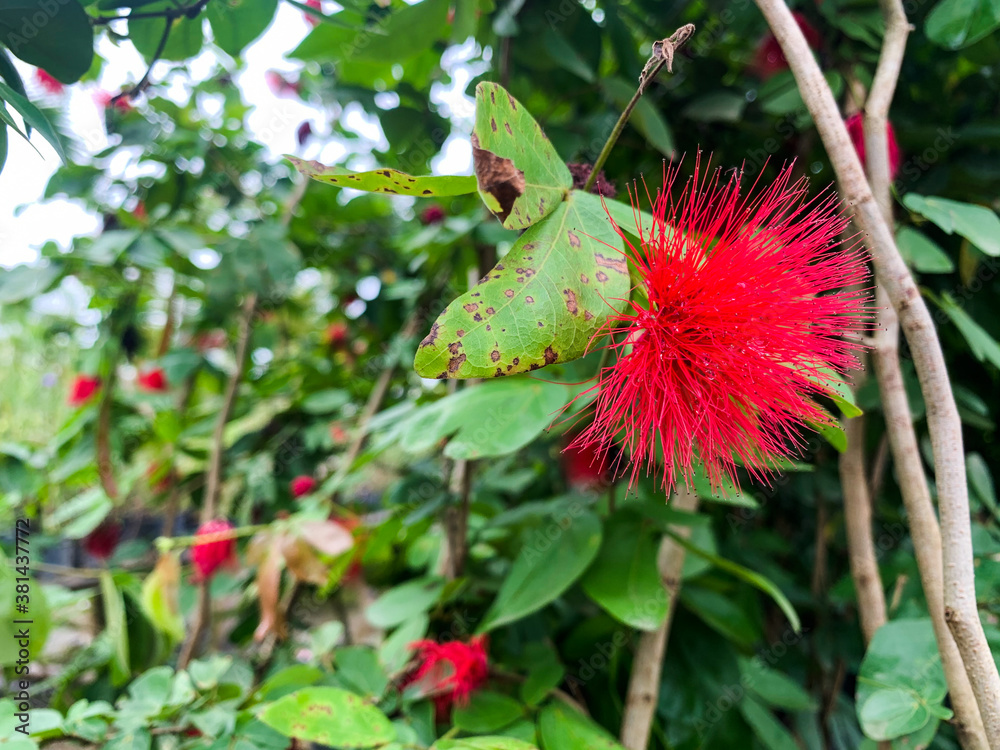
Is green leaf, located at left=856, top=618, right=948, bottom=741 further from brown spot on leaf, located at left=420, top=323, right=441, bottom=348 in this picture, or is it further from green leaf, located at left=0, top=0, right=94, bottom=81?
green leaf, located at left=0, top=0, right=94, bottom=81

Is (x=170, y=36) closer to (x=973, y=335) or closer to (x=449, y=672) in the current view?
(x=449, y=672)

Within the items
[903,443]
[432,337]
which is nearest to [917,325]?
[903,443]

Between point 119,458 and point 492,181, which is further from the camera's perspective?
point 119,458

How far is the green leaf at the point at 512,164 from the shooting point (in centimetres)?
30

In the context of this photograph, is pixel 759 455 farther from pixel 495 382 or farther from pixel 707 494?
pixel 495 382

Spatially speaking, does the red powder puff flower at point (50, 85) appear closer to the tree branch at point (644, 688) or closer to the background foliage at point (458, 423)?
the background foliage at point (458, 423)

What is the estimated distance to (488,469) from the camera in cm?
107

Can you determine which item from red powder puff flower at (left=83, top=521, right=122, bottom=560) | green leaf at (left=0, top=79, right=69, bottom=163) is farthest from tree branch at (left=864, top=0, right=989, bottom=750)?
red powder puff flower at (left=83, top=521, right=122, bottom=560)

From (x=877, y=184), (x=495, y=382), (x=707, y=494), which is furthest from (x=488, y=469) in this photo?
(x=877, y=184)

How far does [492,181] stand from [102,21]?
1.39 ft

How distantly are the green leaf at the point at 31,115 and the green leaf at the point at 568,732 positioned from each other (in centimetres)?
58

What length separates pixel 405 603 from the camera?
0.71 meters

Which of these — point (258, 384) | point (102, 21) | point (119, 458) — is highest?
point (102, 21)

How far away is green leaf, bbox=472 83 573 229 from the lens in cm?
30
